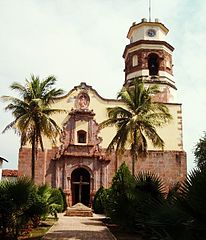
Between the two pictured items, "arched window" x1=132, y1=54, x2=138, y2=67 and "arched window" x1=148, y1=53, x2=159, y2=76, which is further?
"arched window" x1=132, y1=54, x2=138, y2=67

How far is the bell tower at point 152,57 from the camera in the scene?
32.7 m

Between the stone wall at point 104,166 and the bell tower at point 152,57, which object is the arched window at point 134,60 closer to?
the bell tower at point 152,57

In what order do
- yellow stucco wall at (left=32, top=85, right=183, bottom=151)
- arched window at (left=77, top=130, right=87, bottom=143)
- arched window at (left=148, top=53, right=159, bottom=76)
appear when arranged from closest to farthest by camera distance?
1. yellow stucco wall at (left=32, top=85, right=183, bottom=151)
2. arched window at (left=77, top=130, right=87, bottom=143)
3. arched window at (left=148, top=53, right=159, bottom=76)

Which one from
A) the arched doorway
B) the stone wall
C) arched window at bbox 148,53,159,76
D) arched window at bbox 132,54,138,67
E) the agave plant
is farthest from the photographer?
arched window at bbox 132,54,138,67

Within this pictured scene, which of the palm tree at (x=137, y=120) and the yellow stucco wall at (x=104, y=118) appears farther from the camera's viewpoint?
the yellow stucco wall at (x=104, y=118)

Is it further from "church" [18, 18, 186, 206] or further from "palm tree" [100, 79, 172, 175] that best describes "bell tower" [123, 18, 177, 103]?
"palm tree" [100, 79, 172, 175]

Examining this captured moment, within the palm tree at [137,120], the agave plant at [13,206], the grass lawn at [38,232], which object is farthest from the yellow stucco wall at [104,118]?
the agave plant at [13,206]

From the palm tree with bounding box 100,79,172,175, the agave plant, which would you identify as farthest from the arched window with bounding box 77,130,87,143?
the agave plant

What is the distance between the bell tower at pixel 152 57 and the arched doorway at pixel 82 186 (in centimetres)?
869

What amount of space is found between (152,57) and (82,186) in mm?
12441

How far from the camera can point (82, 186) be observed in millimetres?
32625

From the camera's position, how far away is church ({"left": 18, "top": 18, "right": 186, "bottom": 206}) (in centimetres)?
→ 3183

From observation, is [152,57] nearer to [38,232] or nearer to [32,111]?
[32,111]

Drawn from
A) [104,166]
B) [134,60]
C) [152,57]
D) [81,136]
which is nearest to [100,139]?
[81,136]
